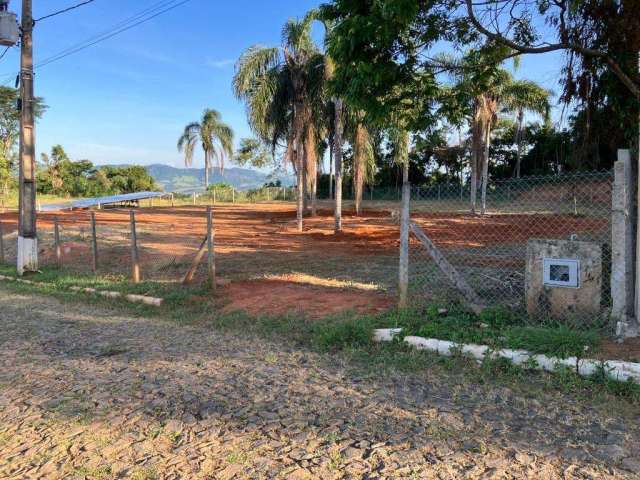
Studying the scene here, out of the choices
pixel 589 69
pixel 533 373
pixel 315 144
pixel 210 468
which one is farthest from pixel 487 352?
pixel 315 144

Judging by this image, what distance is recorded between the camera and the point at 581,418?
3711 mm

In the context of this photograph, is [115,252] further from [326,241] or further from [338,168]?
[338,168]

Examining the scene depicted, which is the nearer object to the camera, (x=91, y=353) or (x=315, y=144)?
(x=91, y=353)

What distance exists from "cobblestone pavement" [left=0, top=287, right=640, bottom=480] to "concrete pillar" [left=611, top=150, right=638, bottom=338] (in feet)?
5.40

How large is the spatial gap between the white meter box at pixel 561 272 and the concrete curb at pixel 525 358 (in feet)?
3.93

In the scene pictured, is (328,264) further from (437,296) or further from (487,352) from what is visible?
(487,352)

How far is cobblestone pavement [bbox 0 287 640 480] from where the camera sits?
3.08 metres

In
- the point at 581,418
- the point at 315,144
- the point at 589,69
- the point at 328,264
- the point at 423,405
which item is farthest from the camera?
the point at 315,144

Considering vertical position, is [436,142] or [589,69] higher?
[589,69]

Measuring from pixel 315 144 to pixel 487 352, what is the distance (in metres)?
19.0

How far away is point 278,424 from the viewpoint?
3668 mm

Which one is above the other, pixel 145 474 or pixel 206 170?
pixel 206 170

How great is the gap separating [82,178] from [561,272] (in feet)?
180

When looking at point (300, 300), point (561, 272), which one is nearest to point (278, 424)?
point (561, 272)
